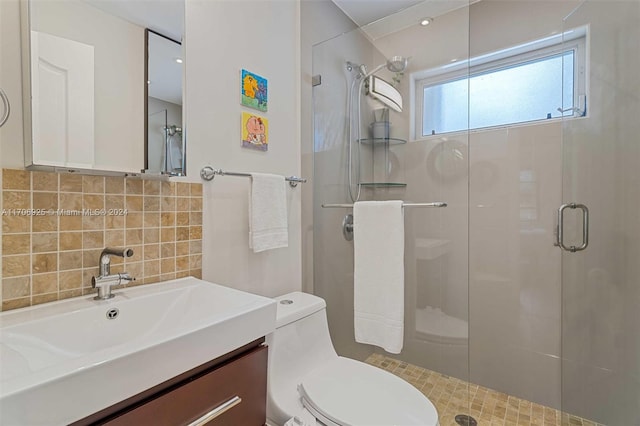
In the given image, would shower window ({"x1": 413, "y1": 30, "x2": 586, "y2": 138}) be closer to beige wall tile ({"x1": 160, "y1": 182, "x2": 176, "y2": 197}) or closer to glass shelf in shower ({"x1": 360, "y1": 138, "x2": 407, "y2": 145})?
glass shelf in shower ({"x1": 360, "y1": 138, "x2": 407, "y2": 145})

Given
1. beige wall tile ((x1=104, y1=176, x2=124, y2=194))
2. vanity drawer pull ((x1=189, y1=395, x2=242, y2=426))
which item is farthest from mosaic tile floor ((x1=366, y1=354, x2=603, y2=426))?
beige wall tile ((x1=104, y1=176, x2=124, y2=194))

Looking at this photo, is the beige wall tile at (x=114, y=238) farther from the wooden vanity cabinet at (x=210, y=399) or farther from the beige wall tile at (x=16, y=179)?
the wooden vanity cabinet at (x=210, y=399)

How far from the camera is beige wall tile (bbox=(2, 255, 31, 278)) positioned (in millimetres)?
833

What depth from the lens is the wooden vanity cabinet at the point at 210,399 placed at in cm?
64

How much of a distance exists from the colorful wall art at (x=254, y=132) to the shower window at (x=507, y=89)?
2.60ft

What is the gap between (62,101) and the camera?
91cm

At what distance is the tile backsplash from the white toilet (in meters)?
0.46

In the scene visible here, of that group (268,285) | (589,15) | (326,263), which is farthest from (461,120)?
(268,285)

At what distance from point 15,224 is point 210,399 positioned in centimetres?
70

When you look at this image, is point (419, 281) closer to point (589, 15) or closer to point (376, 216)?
point (376, 216)

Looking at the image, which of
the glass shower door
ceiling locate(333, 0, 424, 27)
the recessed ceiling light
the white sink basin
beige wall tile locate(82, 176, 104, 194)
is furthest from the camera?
ceiling locate(333, 0, 424, 27)

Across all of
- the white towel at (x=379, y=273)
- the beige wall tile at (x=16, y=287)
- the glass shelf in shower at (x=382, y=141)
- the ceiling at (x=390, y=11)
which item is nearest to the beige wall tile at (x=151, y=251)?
the beige wall tile at (x=16, y=287)

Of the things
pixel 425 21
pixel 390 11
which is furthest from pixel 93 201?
pixel 390 11

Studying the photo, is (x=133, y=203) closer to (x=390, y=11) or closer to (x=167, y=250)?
(x=167, y=250)
